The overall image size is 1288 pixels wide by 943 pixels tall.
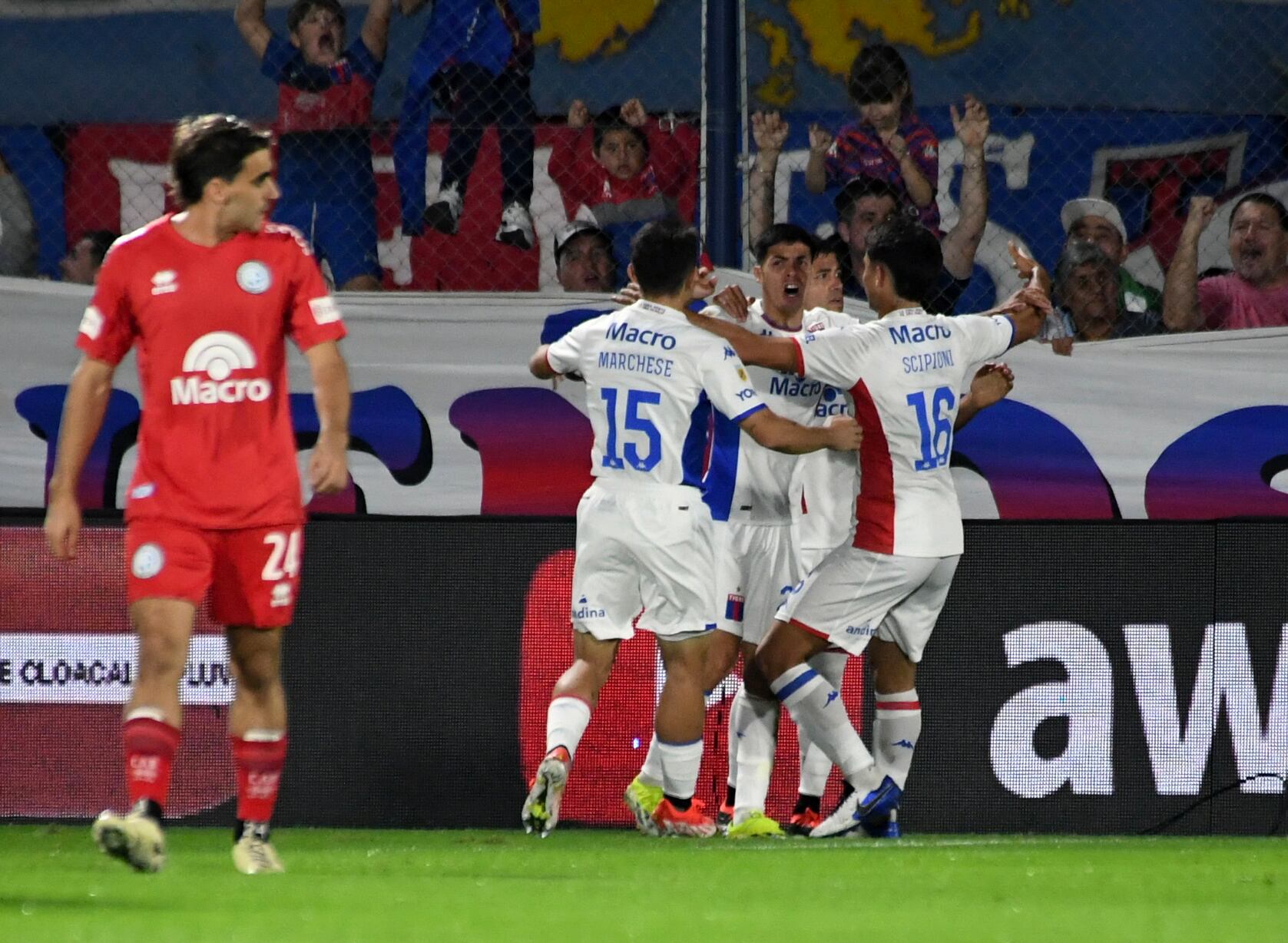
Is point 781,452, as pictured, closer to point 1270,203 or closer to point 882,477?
point 882,477

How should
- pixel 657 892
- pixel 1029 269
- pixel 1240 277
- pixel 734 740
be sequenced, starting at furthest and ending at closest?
pixel 1240 277 < pixel 734 740 < pixel 1029 269 < pixel 657 892

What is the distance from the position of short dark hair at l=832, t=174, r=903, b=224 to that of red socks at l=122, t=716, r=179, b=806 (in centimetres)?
425

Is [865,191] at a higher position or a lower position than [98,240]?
higher

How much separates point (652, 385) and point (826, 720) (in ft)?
3.90

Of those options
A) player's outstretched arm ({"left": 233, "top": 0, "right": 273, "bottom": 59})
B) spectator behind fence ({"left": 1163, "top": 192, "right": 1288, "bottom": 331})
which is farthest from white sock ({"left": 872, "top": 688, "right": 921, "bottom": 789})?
player's outstretched arm ({"left": 233, "top": 0, "right": 273, "bottom": 59})

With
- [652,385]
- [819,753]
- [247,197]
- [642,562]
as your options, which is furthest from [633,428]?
[247,197]

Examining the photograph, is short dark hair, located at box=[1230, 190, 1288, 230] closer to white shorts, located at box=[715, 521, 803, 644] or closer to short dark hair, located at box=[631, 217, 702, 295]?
white shorts, located at box=[715, 521, 803, 644]

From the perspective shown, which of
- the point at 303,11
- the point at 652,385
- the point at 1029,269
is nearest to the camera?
the point at 652,385

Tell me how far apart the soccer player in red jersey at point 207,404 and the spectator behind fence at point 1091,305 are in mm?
3884

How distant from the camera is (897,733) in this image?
6609 mm

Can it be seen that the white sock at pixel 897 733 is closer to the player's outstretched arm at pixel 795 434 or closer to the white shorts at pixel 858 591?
the white shorts at pixel 858 591

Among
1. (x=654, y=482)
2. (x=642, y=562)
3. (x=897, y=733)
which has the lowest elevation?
(x=897, y=733)

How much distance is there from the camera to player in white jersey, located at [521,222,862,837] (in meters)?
6.32

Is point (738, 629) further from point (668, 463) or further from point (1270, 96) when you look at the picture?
point (1270, 96)
